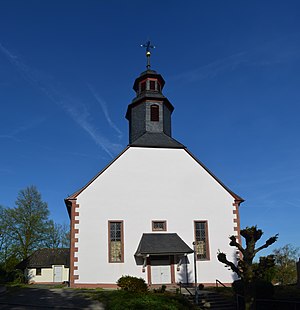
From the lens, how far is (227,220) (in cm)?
2441

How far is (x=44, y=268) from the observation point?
149ft

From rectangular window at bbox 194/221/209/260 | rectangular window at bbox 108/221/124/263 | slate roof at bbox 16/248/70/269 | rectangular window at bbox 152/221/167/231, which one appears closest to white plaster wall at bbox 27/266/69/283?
A: slate roof at bbox 16/248/70/269

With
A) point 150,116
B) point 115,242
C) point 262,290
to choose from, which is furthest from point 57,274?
point 262,290

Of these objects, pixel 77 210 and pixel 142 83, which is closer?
pixel 77 210

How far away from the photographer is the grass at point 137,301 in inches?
563

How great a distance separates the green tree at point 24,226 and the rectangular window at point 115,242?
89.7 ft

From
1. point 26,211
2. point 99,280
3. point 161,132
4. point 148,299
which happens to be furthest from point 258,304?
point 26,211

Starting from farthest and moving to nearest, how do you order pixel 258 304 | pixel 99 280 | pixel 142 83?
1. pixel 142 83
2. pixel 99 280
3. pixel 258 304

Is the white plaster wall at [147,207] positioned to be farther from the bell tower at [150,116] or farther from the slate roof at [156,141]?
the bell tower at [150,116]

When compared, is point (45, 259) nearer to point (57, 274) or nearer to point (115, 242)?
point (57, 274)

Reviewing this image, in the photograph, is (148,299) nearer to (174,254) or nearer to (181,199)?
(174,254)

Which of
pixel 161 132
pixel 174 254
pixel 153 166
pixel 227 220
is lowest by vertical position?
pixel 174 254

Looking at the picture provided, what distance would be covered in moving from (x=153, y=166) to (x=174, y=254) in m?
6.26

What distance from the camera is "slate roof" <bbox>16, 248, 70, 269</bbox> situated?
147 feet
